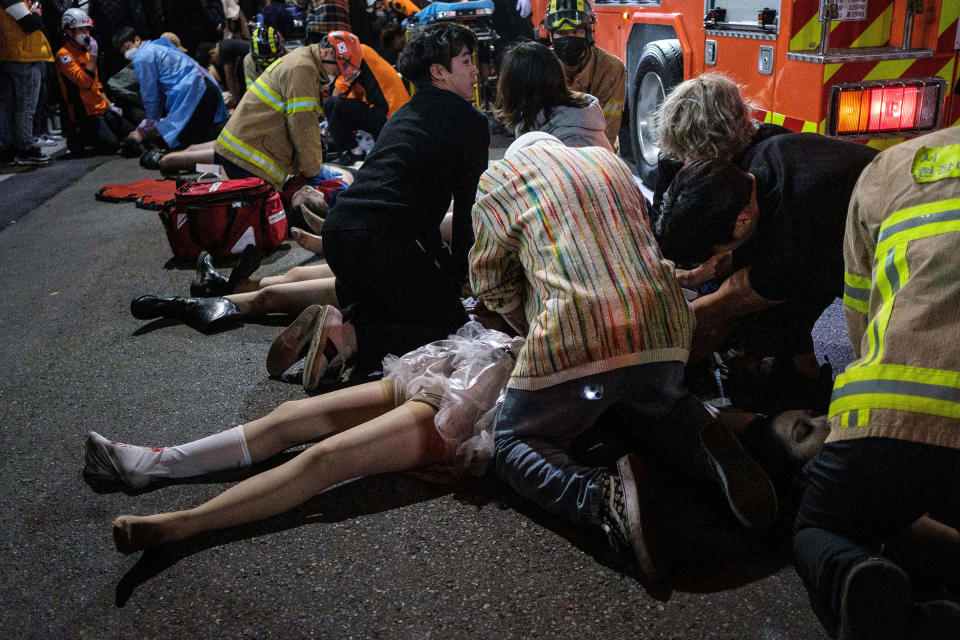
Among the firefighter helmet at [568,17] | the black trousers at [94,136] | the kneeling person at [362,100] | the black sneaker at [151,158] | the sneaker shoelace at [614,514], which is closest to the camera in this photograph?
the sneaker shoelace at [614,514]

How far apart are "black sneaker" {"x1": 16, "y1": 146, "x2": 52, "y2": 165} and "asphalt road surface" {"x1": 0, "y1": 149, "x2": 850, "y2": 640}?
21.1 feet

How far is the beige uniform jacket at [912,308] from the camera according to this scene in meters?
1.62

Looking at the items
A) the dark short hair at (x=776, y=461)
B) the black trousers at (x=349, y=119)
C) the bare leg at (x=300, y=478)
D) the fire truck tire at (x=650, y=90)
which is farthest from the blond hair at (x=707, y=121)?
the black trousers at (x=349, y=119)

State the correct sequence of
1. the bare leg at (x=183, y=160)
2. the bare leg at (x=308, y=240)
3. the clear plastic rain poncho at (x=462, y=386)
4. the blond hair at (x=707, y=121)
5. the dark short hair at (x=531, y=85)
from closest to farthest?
the clear plastic rain poncho at (x=462, y=386), the blond hair at (x=707, y=121), the dark short hair at (x=531, y=85), the bare leg at (x=308, y=240), the bare leg at (x=183, y=160)

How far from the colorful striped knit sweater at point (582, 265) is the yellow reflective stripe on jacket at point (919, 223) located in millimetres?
621

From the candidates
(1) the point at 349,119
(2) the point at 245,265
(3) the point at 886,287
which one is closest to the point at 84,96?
(1) the point at 349,119

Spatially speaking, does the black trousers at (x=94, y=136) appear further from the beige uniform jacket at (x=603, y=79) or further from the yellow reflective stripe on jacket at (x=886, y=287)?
the yellow reflective stripe on jacket at (x=886, y=287)

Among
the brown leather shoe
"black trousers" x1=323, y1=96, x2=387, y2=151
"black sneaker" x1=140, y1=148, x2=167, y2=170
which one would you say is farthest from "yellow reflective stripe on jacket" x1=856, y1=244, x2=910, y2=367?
"black sneaker" x1=140, y1=148, x2=167, y2=170

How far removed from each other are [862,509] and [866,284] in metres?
0.53

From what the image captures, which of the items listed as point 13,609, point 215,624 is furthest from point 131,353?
point 215,624

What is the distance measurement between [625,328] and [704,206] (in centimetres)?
45

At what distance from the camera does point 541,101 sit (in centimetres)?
359

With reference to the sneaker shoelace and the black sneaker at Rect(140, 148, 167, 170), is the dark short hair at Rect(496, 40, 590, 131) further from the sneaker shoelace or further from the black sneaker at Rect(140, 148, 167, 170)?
the black sneaker at Rect(140, 148, 167, 170)

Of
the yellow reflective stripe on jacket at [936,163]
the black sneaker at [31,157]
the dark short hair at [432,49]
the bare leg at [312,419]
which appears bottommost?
the black sneaker at [31,157]
